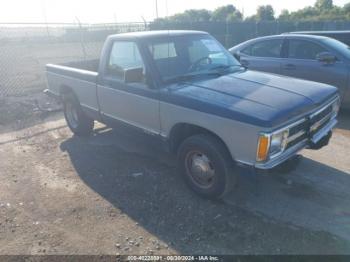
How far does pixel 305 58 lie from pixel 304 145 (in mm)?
3987

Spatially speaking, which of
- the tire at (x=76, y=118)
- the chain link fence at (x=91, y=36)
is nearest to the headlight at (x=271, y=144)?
the tire at (x=76, y=118)

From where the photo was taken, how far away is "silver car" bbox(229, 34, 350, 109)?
6602mm

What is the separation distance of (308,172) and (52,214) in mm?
3385

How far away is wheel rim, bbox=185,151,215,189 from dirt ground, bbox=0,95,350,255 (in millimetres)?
228

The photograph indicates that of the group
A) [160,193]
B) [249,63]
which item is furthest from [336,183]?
[249,63]

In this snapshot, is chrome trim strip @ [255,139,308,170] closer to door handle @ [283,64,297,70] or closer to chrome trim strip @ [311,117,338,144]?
chrome trim strip @ [311,117,338,144]

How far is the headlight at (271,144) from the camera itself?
3176mm

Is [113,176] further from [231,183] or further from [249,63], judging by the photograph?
[249,63]

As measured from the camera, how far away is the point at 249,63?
7.90 meters

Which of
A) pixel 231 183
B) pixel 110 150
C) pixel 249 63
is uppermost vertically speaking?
pixel 249 63

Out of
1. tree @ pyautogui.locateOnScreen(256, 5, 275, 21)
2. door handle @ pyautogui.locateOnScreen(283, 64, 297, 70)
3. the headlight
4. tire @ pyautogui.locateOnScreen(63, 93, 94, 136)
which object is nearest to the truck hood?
the headlight

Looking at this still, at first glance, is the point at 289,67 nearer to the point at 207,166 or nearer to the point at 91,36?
the point at 207,166

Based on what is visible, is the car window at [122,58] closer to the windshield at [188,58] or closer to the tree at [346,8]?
Answer: the windshield at [188,58]

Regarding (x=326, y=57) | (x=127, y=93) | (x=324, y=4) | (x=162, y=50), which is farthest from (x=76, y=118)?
(x=324, y=4)
